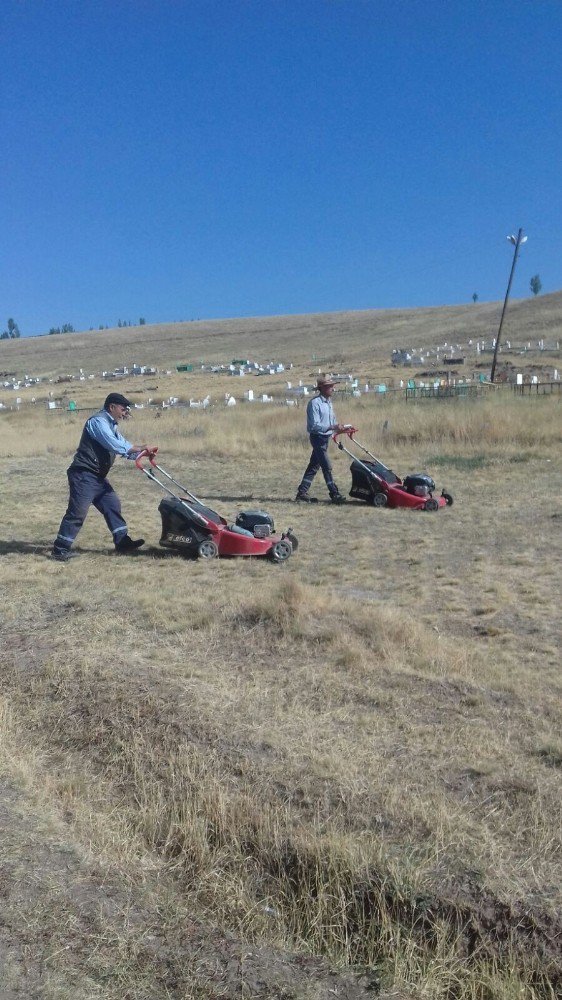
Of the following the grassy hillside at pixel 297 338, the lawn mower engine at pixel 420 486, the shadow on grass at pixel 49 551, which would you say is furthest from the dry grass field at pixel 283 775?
the grassy hillside at pixel 297 338

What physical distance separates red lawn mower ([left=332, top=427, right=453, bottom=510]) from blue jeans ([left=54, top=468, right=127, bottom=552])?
372 centimetres

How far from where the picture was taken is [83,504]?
8906 mm

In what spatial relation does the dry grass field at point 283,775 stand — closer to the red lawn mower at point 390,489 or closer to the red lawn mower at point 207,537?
the red lawn mower at point 207,537

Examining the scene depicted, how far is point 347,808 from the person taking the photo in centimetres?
411

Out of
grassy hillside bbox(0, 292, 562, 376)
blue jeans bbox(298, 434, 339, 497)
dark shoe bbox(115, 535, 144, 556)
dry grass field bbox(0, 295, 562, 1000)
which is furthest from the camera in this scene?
grassy hillside bbox(0, 292, 562, 376)

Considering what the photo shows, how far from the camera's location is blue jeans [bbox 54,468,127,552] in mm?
8898

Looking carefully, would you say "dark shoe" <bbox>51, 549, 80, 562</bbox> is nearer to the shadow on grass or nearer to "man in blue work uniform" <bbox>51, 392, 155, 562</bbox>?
"man in blue work uniform" <bbox>51, 392, 155, 562</bbox>

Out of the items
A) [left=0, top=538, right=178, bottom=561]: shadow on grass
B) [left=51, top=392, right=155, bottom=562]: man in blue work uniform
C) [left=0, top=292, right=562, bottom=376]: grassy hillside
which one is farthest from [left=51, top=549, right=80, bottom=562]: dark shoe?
[left=0, top=292, right=562, bottom=376]: grassy hillside

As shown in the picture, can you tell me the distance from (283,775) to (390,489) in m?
8.00

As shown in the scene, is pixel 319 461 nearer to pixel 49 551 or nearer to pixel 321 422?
pixel 321 422

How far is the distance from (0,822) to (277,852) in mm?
1345

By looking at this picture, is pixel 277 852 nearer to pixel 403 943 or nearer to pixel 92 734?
pixel 403 943

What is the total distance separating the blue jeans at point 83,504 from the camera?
890cm

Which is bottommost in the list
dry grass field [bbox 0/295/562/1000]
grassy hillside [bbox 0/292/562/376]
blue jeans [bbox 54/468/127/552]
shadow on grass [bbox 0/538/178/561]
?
dry grass field [bbox 0/295/562/1000]
